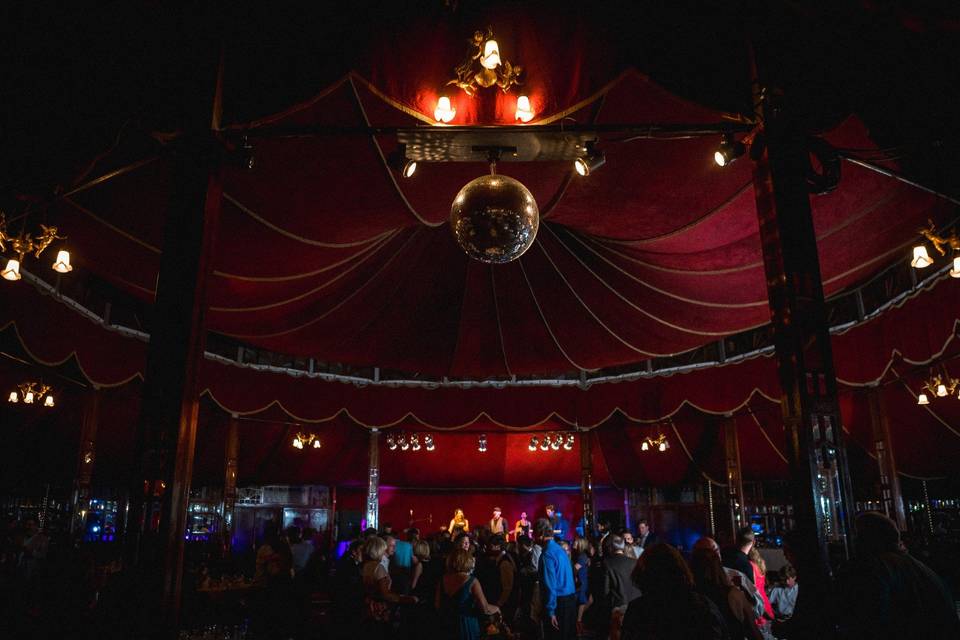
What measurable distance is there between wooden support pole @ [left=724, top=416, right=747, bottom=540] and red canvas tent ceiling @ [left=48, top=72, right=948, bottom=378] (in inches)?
172

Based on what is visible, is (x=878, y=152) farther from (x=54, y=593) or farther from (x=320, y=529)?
(x=320, y=529)

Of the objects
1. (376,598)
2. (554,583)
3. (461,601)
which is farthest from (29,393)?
(554,583)

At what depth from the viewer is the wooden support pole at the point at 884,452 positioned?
8.68 m

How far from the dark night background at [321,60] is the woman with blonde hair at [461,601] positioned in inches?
139

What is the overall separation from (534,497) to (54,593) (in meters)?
13.0

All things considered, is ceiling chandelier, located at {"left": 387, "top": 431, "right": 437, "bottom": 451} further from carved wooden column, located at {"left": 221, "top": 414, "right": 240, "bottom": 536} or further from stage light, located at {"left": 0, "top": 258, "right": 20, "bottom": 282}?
stage light, located at {"left": 0, "top": 258, "right": 20, "bottom": 282}

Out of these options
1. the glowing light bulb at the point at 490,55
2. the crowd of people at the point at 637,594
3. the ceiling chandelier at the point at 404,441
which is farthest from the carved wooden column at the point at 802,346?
the ceiling chandelier at the point at 404,441

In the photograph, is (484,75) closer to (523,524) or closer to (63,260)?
(63,260)

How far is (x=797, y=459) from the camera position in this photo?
3.38 metres

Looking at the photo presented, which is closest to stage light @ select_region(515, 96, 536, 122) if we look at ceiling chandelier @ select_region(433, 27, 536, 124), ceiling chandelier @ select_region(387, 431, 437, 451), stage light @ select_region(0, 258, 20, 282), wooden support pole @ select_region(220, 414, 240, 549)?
ceiling chandelier @ select_region(433, 27, 536, 124)

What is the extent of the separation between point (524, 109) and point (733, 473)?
9886 millimetres

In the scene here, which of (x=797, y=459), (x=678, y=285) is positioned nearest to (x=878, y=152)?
(x=797, y=459)

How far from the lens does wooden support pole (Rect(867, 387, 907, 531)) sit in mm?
8680

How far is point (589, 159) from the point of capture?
387cm
